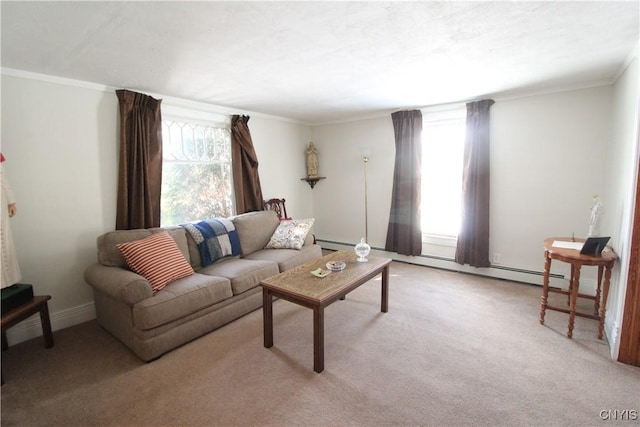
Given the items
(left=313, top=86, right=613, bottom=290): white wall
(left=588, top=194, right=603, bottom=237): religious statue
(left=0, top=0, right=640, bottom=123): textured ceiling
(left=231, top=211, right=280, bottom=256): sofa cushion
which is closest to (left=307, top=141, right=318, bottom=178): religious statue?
(left=231, top=211, right=280, bottom=256): sofa cushion

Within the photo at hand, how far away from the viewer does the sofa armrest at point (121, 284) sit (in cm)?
217

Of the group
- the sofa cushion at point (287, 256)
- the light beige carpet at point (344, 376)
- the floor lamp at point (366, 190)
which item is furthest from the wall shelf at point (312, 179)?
the light beige carpet at point (344, 376)

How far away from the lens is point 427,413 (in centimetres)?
170

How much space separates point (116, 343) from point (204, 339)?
2.38ft

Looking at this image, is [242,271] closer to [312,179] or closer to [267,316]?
[267,316]

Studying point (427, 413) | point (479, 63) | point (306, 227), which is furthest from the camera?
point (306, 227)

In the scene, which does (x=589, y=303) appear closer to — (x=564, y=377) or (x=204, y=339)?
(x=564, y=377)

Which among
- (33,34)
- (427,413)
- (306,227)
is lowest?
(427,413)

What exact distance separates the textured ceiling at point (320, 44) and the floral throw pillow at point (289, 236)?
1644 millimetres

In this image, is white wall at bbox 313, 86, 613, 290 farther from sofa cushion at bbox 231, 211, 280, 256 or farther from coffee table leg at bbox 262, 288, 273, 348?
coffee table leg at bbox 262, 288, 273, 348

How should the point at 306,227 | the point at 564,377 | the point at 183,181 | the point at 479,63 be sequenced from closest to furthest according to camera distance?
1. the point at 564,377
2. the point at 479,63
3. the point at 183,181
4. the point at 306,227

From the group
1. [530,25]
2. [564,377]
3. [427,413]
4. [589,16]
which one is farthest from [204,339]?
[589,16]

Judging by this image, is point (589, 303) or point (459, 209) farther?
point (459, 209)

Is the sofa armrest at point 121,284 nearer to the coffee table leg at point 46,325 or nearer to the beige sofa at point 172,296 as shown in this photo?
the beige sofa at point 172,296
